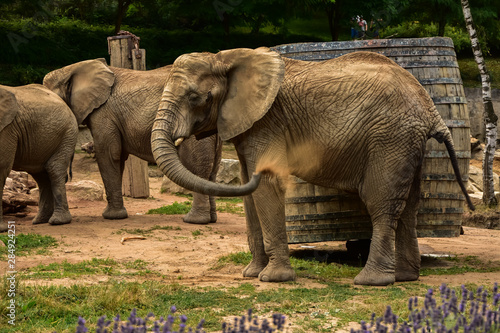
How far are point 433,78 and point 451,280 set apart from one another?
85.5 inches

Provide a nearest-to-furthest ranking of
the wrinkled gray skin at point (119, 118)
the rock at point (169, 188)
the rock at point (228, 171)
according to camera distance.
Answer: the wrinkled gray skin at point (119, 118), the rock at point (169, 188), the rock at point (228, 171)

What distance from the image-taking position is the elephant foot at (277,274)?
6.98m

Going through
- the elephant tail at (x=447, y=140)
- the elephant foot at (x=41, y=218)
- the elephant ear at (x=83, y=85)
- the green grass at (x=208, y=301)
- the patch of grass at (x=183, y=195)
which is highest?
the elephant ear at (x=83, y=85)

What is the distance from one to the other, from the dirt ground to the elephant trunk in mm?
1214

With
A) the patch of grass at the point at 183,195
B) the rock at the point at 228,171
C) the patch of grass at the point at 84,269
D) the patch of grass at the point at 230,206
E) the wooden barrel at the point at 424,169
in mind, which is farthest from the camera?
the rock at the point at 228,171

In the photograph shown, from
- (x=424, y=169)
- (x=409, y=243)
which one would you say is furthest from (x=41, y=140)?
(x=409, y=243)

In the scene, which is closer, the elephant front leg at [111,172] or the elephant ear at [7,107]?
the elephant ear at [7,107]

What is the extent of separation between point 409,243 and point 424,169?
93cm

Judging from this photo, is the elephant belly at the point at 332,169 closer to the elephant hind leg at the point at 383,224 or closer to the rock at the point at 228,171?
the elephant hind leg at the point at 383,224

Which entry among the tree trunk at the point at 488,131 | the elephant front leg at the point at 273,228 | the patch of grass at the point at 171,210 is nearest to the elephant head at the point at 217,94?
the elephant front leg at the point at 273,228

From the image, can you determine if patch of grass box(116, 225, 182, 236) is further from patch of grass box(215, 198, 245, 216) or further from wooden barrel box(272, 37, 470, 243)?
wooden barrel box(272, 37, 470, 243)

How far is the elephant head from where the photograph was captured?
660 centimetres

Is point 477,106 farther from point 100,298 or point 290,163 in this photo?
point 100,298

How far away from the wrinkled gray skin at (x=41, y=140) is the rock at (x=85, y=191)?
2196mm
